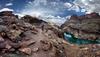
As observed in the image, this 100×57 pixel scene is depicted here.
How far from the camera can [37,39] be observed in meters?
48.2

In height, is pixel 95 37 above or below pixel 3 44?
below

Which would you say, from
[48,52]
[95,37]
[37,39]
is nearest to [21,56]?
[48,52]

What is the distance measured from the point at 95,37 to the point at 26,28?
5569 inches

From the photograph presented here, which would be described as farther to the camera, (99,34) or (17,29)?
(99,34)

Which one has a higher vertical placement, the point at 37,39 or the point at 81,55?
the point at 37,39

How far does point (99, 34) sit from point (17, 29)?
515 ft

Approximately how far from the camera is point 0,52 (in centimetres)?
3934

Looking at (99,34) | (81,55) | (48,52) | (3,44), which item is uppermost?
(3,44)

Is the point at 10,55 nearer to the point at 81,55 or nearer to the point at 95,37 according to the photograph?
the point at 81,55

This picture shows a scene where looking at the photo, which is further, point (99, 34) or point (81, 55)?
point (99, 34)

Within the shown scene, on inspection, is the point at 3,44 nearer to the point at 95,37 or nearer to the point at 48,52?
the point at 48,52

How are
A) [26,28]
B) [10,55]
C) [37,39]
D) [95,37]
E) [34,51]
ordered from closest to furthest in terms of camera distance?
[10,55] → [34,51] → [37,39] → [26,28] → [95,37]

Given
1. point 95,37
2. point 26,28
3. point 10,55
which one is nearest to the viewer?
point 10,55

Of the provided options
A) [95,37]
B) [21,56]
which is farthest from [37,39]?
[95,37]
